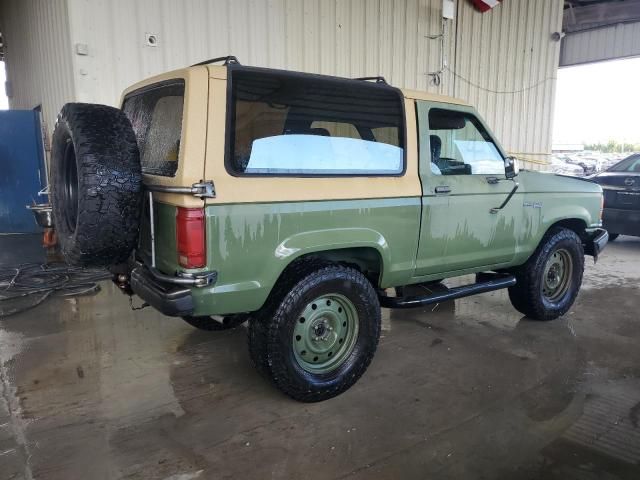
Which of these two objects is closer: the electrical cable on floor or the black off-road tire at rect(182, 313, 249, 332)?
the black off-road tire at rect(182, 313, 249, 332)

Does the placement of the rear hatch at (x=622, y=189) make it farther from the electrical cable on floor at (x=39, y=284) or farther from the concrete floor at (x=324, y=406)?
the electrical cable on floor at (x=39, y=284)

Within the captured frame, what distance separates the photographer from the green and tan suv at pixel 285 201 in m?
2.59

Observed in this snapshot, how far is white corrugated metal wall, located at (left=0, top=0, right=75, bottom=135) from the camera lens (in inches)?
240

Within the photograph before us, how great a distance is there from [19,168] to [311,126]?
7.37 meters

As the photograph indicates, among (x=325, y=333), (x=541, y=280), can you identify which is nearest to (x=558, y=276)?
(x=541, y=280)

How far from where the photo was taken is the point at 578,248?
4645mm

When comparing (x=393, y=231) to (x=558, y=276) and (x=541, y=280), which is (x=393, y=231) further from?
(x=558, y=276)

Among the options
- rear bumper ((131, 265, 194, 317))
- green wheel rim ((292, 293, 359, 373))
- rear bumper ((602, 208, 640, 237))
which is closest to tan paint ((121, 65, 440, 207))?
rear bumper ((131, 265, 194, 317))

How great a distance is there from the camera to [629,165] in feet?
27.8

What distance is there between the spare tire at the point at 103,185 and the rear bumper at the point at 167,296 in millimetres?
227

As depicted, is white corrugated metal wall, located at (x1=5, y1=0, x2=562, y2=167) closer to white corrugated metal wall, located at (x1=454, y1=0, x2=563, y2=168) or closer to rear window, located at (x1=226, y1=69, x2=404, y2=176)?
white corrugated metal wall, located at (x1=454, y1=0, x2=563, y2=168)

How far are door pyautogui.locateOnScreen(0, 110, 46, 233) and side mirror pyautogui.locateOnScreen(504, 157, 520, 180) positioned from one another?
25.4ft

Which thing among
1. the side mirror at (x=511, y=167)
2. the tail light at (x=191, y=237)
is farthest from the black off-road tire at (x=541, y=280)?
the tail light at (x=191, y=237)

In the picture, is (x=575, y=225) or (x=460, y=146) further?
(x=575, y=225)
